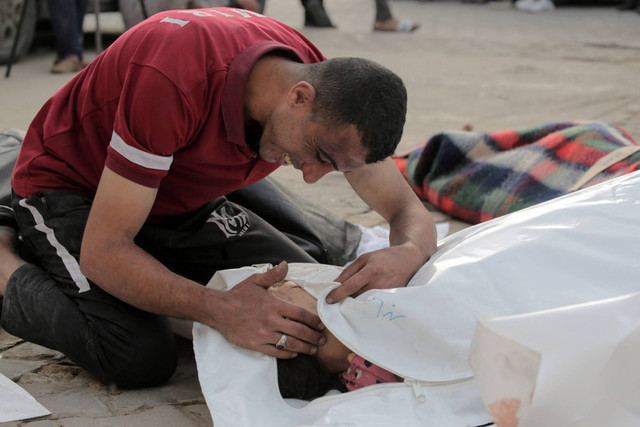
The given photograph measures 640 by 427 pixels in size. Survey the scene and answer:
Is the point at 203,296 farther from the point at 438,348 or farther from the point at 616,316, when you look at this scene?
the point at 616,316

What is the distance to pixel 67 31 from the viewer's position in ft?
18.9

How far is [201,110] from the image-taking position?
1824 millimetres

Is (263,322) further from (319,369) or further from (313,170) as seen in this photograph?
(313,170)

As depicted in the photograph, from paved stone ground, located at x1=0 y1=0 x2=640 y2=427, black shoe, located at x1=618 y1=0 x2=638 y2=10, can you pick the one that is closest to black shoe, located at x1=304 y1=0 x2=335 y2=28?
paved stone ground, located at x1=0 y1=0 x2=640 y2=427

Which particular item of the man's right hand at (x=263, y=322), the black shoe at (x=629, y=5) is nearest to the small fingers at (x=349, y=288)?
the man's right hand at (x=263, y=322)

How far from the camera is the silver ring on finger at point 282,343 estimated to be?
1755 mm

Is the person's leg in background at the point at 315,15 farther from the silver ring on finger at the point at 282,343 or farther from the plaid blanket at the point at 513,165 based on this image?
the silver ring on finger at the point at 282,343

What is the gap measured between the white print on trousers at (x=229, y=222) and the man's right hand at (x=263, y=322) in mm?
571

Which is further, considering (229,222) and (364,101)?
(229,222)

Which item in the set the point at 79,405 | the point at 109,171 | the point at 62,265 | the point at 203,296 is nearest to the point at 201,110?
the point at 109,171

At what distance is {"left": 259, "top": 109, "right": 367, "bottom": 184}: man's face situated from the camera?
1.73 meters

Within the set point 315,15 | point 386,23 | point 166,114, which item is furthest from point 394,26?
point 166,114

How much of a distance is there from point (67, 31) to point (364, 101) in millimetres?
4662

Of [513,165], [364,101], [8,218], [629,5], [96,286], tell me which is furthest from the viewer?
[629,5]
